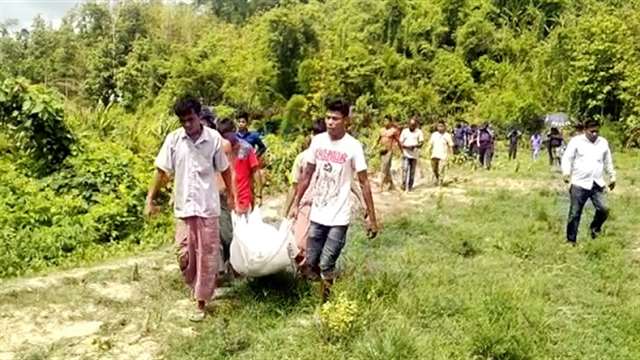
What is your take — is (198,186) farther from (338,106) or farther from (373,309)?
(373,309)

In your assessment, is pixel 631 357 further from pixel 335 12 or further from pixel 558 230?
pixel 335 12

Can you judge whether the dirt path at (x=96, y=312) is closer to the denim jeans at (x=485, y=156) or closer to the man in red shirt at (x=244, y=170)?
the man in red shirt at (x=244, y=170)

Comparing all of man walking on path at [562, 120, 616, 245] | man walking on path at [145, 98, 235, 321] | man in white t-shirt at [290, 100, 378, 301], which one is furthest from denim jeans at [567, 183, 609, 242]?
man walking on path at [145, 98, 235, 321]

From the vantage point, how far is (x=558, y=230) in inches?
369

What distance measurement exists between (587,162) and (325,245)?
13.3ft

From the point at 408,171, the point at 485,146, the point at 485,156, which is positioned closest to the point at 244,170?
the point at 408,171

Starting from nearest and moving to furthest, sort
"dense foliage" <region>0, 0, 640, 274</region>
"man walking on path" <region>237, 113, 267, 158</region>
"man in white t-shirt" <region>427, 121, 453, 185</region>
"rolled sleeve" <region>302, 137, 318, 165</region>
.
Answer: "rolled sleeve" <region>302, 137, 318, 165</region>, "man walking on path" <region>237, 113, 267, 158</region>, "man in white t-shirt" <region>427, 121, 453, 185</region>, "dense foliage" <region>0, 0, 640, 274</region>

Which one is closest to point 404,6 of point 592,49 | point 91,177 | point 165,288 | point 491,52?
point 491,52

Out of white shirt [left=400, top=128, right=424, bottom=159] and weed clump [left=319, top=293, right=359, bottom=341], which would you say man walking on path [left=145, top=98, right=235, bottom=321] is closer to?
weed clump [left=319, top=293, right=359, bottom=341]

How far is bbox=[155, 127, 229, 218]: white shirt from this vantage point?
17.0 ft

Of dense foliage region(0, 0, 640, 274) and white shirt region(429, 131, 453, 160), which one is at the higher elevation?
dense foliage region(0, 0, 640, 274)

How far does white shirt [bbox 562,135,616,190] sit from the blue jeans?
3907 mm

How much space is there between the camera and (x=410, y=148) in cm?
1393

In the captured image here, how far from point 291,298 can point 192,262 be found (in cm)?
75
